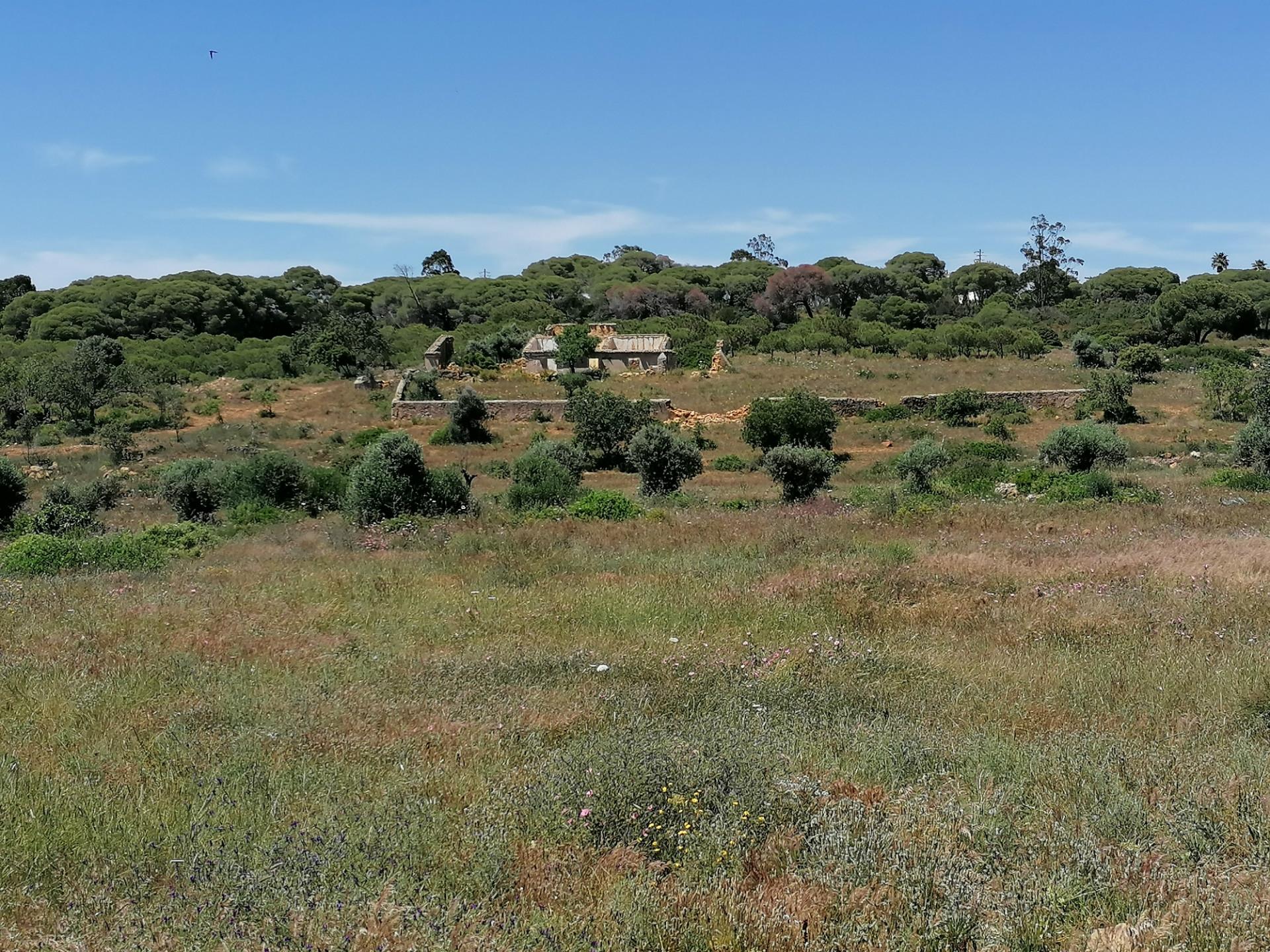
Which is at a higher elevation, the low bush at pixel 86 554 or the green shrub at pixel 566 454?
the green shrub at pixel 566 454

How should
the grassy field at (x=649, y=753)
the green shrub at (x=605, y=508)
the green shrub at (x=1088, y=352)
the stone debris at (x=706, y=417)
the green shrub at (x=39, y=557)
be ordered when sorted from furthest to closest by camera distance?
the green shrub at (x=1088, y=352) → the stone debris at (x=706, y=417) → the green shrub at (x=605, y=508) → the green shrub at (x=39, y=557) → the grassy field at (x=649, y=753)

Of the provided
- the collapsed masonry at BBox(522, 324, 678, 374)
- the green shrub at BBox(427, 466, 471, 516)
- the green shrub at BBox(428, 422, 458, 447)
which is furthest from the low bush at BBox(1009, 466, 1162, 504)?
the collapsed masonry at BBox(522, 324, 678, 374)

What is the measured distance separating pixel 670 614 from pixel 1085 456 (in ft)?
63.7

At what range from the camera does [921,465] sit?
72.1 ft

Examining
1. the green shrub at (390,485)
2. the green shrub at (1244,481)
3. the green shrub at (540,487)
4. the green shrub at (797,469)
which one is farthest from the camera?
the green shrub at (797,469)

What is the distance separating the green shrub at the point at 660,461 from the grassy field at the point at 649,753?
10670 mm

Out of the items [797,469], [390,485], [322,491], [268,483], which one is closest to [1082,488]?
[797,469]

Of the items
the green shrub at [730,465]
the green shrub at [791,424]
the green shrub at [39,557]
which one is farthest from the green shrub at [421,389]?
the green shrub at [39,557]

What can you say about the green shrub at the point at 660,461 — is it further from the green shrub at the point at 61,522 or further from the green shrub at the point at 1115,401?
the green shrub at the point at 1115,401

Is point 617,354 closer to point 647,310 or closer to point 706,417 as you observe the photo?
point 706,417

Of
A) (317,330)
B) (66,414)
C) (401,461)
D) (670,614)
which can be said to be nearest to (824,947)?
(670,614)

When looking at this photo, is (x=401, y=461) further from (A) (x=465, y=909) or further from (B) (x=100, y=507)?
(A) (x=465, y=909)

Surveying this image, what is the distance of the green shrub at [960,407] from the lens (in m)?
35.5

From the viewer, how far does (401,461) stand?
17.8 meters
